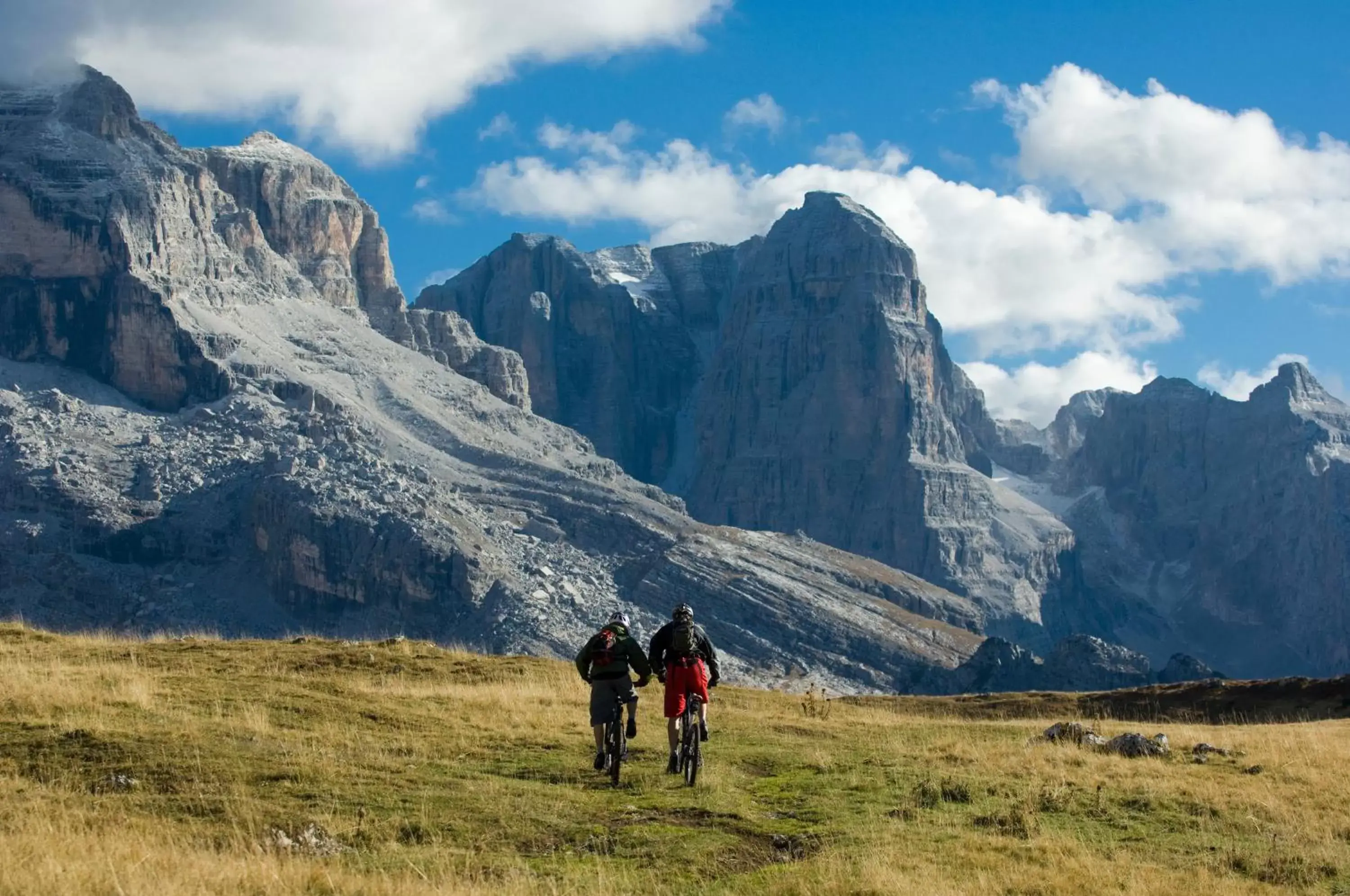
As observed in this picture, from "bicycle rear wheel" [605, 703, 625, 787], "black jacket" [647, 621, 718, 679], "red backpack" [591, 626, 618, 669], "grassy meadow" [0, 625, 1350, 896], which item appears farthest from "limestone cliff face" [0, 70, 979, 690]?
"bicycle rear wheel" [605, 703, 625, 787]

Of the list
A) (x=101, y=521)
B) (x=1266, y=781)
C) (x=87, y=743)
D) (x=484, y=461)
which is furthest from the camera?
(x=484, y=461)

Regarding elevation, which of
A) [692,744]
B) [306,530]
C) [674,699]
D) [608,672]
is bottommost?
[692,744]

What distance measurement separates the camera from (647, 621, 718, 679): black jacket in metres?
21.5

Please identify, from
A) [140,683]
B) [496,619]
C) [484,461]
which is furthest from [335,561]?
[140,683]

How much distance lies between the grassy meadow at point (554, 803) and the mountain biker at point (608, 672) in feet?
2.43

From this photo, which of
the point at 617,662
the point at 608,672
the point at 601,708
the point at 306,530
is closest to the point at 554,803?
the point at 601,708

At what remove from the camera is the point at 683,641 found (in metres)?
21.5

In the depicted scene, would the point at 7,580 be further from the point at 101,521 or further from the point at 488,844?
the point at 488,844

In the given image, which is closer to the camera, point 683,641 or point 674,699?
point 674,699

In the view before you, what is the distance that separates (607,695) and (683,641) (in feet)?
3.96

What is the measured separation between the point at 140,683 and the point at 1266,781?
16091 millimetres

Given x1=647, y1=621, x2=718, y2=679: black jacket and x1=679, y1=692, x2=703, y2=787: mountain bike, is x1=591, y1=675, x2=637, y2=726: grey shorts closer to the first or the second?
x1=647, y1=621, x2=718, y2=679: black jacket

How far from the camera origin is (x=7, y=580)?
153 meters

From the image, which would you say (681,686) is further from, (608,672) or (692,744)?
(608,672)
